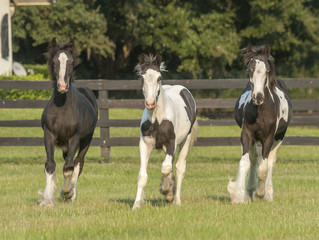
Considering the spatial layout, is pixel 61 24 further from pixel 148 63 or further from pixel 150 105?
pixel 150 105

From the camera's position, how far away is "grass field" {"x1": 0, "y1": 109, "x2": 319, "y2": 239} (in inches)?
276

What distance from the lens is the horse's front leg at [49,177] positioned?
9.55 meters

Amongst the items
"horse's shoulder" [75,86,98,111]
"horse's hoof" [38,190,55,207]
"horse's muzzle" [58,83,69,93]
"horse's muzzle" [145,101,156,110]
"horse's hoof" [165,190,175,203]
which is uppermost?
"horse's muzzle" [58,83,69,93]

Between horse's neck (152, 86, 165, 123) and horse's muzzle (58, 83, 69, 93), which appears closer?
horse's neck (152, 86, 165, 123)

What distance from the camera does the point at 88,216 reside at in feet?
26.6

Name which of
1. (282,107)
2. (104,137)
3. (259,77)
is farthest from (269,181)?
(104,137)

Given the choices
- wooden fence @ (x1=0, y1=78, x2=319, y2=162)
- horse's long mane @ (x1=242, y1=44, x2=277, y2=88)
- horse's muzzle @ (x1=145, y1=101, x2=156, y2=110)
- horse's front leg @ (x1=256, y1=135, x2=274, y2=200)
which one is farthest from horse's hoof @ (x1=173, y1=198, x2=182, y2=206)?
wooden fence @ (x1=0, y1=78, x2=319, y2=162)

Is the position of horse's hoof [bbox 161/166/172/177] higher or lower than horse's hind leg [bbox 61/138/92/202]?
higher

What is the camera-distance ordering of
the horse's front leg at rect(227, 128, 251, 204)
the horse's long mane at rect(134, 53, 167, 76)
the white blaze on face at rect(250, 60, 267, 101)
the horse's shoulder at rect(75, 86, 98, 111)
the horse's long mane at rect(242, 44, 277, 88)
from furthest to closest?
the horse's shoulder at rect(75, 86, 98, 111) < the horse's long mane at rect(242, 44, 277, 88) < the horse's front leg at rect(227, 128, 251, 204) < the white blaze on face at rect(250, 60, 267, 101) < the horse's long mane at rect(134, 53, 167, 76)

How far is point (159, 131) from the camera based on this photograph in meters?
9.05

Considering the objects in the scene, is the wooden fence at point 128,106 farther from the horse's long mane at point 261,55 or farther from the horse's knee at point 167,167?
the horse's knee at point 167,167

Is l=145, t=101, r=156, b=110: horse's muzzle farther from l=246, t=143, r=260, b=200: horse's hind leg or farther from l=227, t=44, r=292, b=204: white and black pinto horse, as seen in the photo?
l=246, t=143, r=260, b=200: horse's hind leg

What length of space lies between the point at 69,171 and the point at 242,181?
2.43 metres

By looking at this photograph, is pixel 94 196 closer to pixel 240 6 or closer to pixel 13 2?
pixel 13 2
